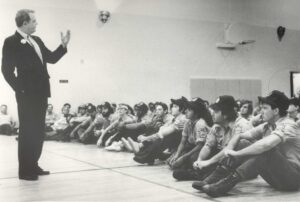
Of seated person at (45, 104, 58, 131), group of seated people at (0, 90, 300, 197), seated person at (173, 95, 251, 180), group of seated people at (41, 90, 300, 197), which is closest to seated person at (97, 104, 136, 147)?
group of seated people at (0, 90, 300, 197)

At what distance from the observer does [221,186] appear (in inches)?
101

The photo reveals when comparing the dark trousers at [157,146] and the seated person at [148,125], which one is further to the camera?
the seated person at [148,125]

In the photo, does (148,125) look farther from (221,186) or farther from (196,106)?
(221,186)

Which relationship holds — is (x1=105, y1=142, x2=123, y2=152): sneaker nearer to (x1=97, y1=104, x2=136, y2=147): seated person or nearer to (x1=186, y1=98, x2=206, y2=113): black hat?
(x1=97, y1=104, x2=136, y2=147): seated person

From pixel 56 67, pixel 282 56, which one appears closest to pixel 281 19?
pixel 282 56

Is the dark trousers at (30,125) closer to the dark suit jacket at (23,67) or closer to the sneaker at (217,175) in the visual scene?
the dark suit jacket at (23,67)

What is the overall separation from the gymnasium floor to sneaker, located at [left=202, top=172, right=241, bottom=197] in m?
0.04

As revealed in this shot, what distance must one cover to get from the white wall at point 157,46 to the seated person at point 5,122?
0.84 feet

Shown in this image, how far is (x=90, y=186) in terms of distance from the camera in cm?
307

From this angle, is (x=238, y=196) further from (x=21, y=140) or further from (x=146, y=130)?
(x=146, y=130)

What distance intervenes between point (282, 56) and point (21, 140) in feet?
34.7

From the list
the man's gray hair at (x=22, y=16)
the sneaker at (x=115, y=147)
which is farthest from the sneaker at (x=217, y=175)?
the sneaker at (x=115, y=147)

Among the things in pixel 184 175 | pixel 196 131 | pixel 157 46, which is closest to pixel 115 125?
pixel 196 131

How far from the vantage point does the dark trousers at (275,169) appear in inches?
104
